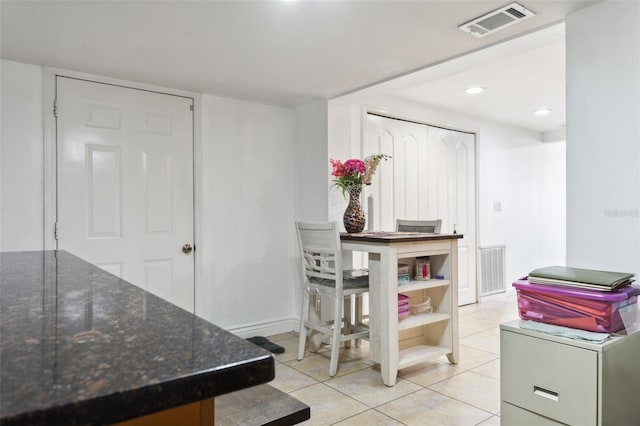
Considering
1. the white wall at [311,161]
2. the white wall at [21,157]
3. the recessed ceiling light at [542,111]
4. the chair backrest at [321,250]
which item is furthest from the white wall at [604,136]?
the white wall at [21,157]

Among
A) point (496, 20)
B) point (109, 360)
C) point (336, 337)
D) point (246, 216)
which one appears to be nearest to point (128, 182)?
point (246, 216)

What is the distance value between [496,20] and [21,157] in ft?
9.51

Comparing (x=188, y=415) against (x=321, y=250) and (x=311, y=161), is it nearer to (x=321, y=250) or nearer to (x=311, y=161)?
(x=321, y=250)

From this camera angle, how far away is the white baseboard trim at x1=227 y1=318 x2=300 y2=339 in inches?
142

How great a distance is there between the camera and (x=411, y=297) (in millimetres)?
3127

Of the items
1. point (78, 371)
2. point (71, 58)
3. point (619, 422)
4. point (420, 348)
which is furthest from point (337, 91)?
point (78, 371)

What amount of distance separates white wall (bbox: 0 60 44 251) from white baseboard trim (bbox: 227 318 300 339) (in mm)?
1652

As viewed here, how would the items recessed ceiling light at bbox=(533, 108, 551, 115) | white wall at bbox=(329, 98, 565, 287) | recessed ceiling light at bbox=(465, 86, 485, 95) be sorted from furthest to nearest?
1. white wall at bbox=(329, 98, 565, 287)
2. recessed ceiling light at bbox=(533, 108, 551, 115)
3. recessed ceiling light at bbox=(465, 86, 485, 95)

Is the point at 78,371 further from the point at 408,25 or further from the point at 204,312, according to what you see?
the point at 204,312

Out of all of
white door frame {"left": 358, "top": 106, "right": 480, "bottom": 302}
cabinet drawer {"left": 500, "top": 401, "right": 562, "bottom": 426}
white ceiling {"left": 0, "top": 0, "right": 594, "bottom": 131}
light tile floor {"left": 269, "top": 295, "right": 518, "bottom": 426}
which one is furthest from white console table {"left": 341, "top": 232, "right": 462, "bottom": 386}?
white door frame {"left": 358, "top": 106, "right": 480, "bottom": 302}

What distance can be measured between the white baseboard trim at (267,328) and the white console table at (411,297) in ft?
4.04

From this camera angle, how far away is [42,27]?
2.15 metres

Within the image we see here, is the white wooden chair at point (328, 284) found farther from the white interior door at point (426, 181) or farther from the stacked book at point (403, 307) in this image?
the white interior door at point (426, 181)

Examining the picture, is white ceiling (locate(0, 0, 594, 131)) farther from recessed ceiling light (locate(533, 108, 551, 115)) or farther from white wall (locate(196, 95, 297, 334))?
recessed ceiling light (locate(533, 108, 551, 115))
